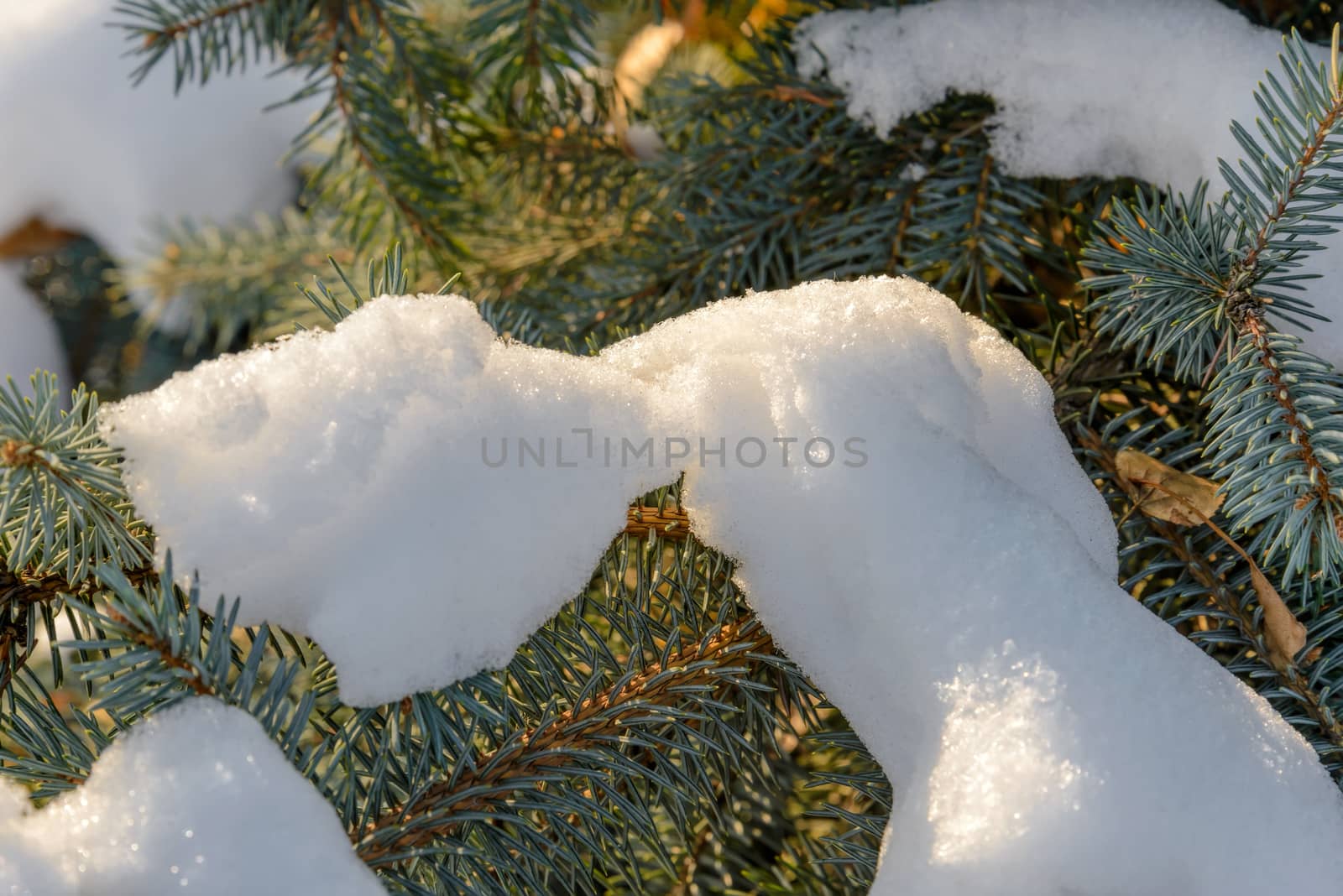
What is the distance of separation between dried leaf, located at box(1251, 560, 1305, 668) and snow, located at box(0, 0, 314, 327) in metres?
1.29

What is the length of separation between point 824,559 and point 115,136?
1.29 meters

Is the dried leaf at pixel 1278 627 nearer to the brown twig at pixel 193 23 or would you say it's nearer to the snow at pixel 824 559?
the snow at pixel 824 559

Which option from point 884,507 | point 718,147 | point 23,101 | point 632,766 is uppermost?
point 23,101

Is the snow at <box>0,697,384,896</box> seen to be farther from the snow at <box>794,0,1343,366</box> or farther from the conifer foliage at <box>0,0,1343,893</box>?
the snow at <box>794,0,1343,366</box>

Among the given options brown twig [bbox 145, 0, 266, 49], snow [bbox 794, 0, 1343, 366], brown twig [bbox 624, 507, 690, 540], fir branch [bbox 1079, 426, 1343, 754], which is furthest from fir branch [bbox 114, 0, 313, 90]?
fir branch [bbox 1079, 426, 1343, 754]

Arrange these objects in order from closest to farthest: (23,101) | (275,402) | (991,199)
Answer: (275,402) < (991,199) < (23,101)

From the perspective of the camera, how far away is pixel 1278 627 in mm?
522

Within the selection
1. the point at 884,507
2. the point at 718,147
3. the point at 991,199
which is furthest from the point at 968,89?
the point at 884,507

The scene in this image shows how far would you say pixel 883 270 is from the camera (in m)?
0.71

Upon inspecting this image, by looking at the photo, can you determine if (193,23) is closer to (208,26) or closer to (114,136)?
(208,26)

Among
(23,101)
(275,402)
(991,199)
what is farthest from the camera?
(23,101)

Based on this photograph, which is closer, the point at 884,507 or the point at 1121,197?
the point at 884,507

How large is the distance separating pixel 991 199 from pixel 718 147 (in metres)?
0.23

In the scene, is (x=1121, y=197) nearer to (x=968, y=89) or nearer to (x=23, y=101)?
(x=968, y=89)
